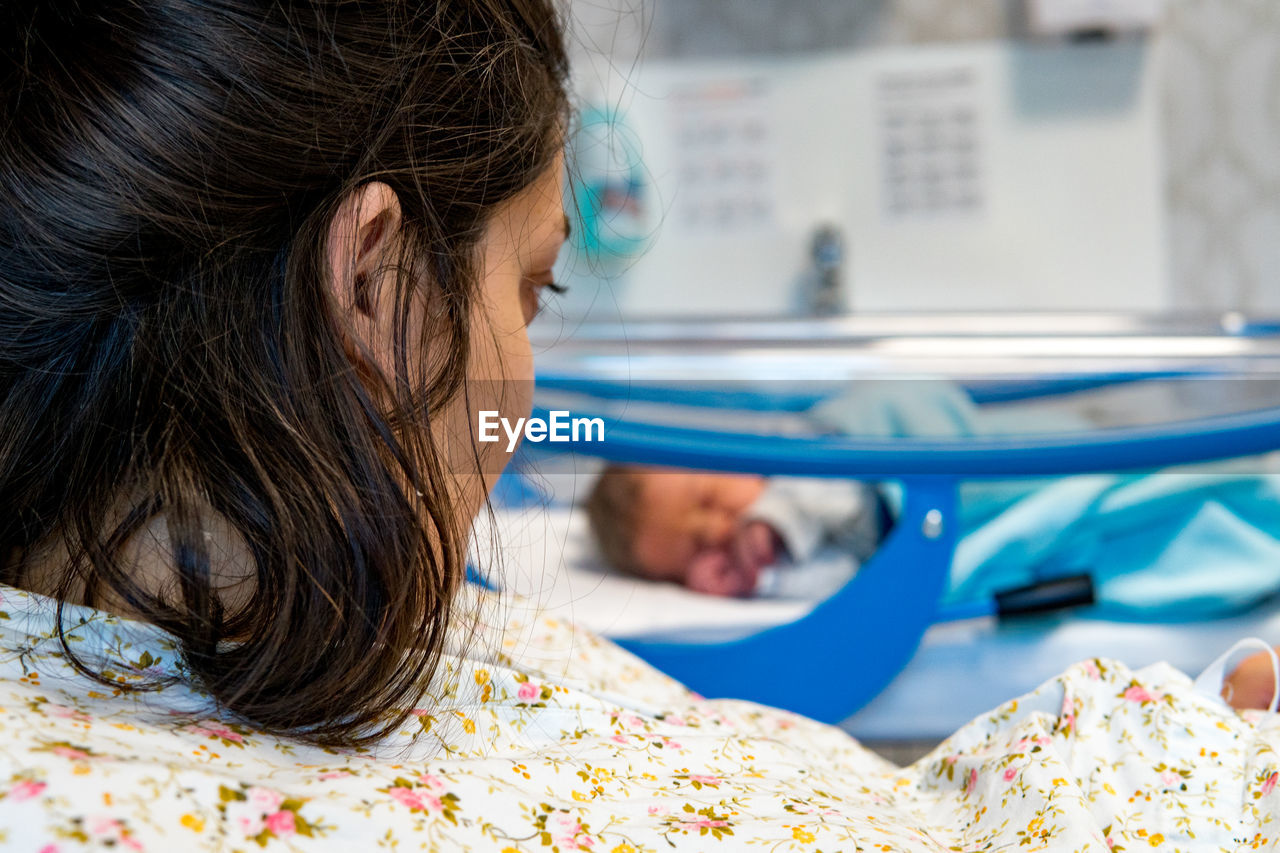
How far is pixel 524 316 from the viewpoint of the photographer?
0.56 meters

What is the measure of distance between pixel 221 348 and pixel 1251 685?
611 mm

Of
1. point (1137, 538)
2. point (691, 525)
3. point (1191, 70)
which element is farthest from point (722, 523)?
point (1191, 70)

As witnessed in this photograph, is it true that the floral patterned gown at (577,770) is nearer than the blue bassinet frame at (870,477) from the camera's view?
Yes

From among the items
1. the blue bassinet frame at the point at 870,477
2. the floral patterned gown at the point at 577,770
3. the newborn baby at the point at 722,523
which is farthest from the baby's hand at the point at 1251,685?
the newborn baby at the point at 722,523

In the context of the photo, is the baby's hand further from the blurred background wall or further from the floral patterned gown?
the blurred background wall

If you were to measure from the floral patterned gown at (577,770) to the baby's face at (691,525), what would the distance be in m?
0.44

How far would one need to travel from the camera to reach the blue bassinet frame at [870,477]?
792 millimetres

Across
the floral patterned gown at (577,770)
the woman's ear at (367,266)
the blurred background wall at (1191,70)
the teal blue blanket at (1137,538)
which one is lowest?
the floral patterned gown at (577,770)

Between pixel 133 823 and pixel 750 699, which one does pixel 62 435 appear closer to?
pixel 133 823

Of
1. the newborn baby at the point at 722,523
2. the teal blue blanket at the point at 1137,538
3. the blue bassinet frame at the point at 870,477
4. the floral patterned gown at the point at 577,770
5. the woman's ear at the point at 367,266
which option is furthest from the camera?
the newborn baby at the point at 722,523

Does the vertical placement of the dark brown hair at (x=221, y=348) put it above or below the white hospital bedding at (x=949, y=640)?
above

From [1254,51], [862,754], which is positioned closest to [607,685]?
[862,754]

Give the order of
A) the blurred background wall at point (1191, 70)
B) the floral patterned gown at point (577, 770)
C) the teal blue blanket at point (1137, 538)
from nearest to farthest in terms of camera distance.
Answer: the floral patterned gown at point (577, 770) < the teal blue blanket at point (1137, 538) < the blurred background wall at point (1191, 70)

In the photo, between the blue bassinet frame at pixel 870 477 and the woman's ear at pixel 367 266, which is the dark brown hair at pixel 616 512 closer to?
the blue bassinet frame at pixel 870 477
